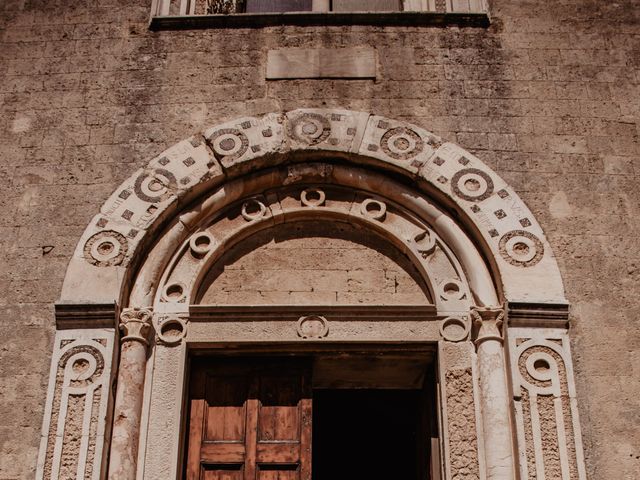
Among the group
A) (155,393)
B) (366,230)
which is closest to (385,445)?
(366,230)

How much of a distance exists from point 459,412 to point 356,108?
251cm

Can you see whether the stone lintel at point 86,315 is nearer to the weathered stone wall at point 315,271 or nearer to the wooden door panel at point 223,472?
the weathered stone wall at point 315,271

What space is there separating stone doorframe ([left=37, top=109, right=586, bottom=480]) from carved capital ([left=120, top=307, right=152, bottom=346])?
1 centimetres

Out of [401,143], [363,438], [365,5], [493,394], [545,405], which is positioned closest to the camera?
[545,405]

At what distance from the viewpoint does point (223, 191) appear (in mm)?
7625

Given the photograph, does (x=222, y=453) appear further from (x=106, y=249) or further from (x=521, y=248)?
(x=521, y=248)

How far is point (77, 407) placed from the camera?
21.7ft

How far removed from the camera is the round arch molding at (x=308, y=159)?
7.07 metres

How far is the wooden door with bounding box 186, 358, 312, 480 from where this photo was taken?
686cm

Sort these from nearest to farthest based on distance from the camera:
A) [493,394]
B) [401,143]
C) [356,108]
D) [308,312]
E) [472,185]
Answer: [493,394] < [308,312] < [472,185] < [401,143] < [356,108]

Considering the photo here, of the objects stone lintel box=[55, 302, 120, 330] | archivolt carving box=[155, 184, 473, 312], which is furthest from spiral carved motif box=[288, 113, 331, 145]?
stone lintel box=[55, 302, 120, 330]

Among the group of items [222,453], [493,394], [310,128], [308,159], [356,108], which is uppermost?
[356,108]

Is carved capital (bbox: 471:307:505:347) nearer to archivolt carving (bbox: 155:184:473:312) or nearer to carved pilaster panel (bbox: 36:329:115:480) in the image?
archivolt carving (bbox: 155:184:473:312)

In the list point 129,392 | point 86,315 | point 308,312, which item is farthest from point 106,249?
point 308,312
